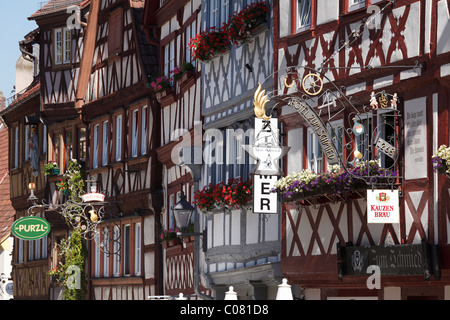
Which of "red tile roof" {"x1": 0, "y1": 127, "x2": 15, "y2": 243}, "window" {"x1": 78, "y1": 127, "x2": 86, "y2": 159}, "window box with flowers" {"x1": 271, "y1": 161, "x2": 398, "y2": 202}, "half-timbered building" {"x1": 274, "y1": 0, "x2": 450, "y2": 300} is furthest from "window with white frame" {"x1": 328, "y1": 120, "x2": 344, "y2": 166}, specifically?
"red tile roof" {"x1": 0, "y1": 127, "x2": 15, "y2": 243}

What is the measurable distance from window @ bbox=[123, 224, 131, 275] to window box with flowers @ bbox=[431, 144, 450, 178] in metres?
17.5

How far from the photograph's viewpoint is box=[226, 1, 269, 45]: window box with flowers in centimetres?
1897

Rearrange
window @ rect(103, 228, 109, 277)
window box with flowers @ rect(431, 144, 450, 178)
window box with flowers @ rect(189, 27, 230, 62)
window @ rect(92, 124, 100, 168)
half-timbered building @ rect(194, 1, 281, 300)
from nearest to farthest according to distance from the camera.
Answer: window box with flowers @ rect(431, 144, 450, 178)
half-timbered building @ rect(194, 1, 281, 300)
window box with flowers @ rect(189, 27, 230, 62)
window @ rect(103, 228, 109, 277)
window @ rect(92, 124, 100, 168)

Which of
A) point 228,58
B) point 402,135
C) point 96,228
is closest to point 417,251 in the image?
point 402,135

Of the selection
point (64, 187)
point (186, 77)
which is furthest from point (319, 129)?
point (64, 187)

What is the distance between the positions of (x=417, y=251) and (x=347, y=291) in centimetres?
279

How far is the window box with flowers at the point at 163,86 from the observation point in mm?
26469

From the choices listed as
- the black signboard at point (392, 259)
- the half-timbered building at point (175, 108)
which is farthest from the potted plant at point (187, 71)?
the black signboard at point (392, 259)

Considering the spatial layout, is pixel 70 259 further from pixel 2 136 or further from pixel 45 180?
pixel 2 136

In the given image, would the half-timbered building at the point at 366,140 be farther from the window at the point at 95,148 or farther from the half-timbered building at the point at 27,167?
the half-timbered building at the point at 27,167

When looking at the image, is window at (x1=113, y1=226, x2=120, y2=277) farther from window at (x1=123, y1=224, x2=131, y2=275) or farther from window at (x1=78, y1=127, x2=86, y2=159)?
window at (x1=78, y1=127, x2=86, y2=159)

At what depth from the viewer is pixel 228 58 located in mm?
21078

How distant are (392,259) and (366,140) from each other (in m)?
1.65

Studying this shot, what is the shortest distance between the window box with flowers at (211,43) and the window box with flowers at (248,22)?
2.27ft
